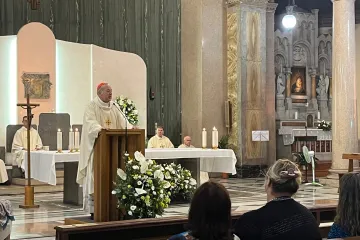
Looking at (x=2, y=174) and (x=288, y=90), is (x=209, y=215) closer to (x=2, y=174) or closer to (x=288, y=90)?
(x=2, y=174)

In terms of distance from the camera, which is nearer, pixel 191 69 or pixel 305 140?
pixel 191 69

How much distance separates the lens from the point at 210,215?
3.01 m

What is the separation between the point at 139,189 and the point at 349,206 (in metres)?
3.04

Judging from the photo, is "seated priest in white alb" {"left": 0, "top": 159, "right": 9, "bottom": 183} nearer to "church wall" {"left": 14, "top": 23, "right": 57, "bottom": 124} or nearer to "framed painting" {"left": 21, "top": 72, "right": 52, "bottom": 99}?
"church wall" {"left": 14, "top": 23, "right": 57, "bottom": 124}

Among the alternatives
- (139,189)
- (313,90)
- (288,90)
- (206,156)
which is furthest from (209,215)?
(313,90)

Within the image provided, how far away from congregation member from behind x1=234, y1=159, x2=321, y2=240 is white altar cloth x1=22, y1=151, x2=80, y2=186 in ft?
22.9

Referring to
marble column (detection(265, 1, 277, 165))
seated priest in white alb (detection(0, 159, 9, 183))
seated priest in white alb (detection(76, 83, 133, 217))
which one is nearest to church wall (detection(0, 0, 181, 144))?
marble column (detection(265, 1, 277, 165))

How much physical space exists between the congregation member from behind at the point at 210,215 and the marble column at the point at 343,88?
1149 cm

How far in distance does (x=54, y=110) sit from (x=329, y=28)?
10833 millimetres

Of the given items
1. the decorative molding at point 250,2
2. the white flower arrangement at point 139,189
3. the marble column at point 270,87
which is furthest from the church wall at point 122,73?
the white flower arrangement at point 139,189

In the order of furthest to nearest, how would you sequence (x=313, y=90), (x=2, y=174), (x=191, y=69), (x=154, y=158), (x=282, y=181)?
(x=313, y=90)
(x=191, y=69)
(x=2, y=174)
(x=154, y=158)
(x=282, y=181)

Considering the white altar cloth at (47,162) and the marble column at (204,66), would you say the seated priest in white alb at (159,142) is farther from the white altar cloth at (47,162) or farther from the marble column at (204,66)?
the white altar cloth at (47,162)

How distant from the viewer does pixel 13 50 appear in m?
16.7

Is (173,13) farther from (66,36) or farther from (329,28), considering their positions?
(329,28)
